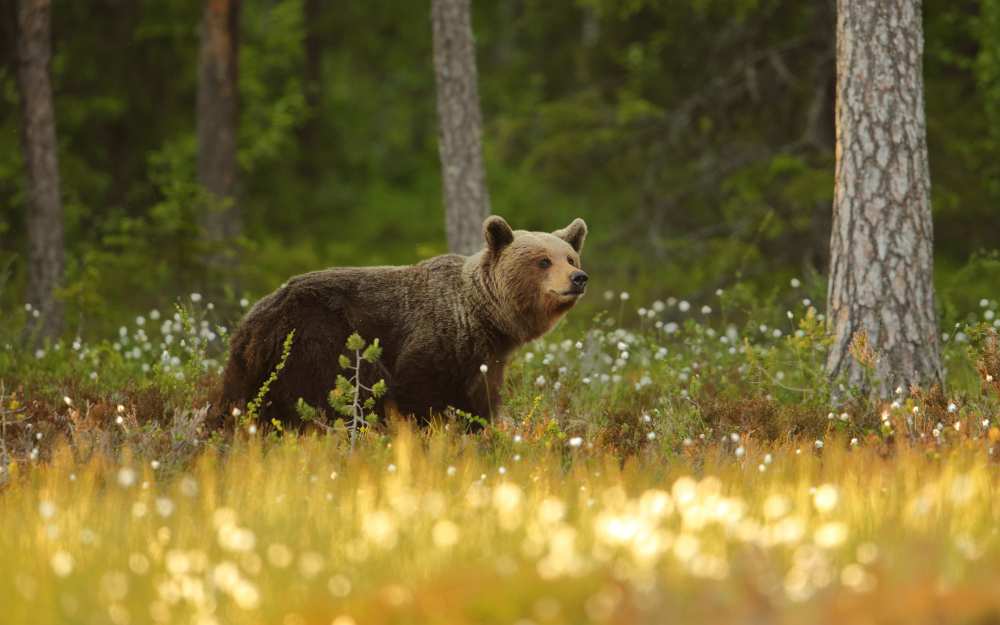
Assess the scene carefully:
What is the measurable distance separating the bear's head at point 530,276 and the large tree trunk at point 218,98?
32.0 feet

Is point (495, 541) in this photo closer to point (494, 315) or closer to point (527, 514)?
point (527, 514)

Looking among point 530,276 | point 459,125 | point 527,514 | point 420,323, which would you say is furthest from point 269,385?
point 459,125

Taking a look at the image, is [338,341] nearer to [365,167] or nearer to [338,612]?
[338,612]

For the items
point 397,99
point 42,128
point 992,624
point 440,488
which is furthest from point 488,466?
point 397,99

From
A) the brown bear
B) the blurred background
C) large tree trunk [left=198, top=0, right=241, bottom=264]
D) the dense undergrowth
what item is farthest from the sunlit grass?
large tree trunk [left=198, top=0, right=241, bottom=264]

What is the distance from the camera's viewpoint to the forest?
4.69m

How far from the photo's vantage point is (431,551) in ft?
16.3

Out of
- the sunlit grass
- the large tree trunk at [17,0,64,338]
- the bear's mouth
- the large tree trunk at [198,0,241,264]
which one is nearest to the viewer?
the sunlit grass

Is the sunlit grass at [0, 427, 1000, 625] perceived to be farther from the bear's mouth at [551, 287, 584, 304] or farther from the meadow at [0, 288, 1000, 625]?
the bear's mouth at [551, 287, 584, 304]

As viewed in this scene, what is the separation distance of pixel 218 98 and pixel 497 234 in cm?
1027

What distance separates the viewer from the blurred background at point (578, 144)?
16.5 meters

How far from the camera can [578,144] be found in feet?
58.5

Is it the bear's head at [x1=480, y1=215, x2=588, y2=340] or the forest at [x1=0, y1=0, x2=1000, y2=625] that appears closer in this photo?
the forest at [x1=0, y1=0, x2=1000, y2=625]

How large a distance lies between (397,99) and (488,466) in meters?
28.8
